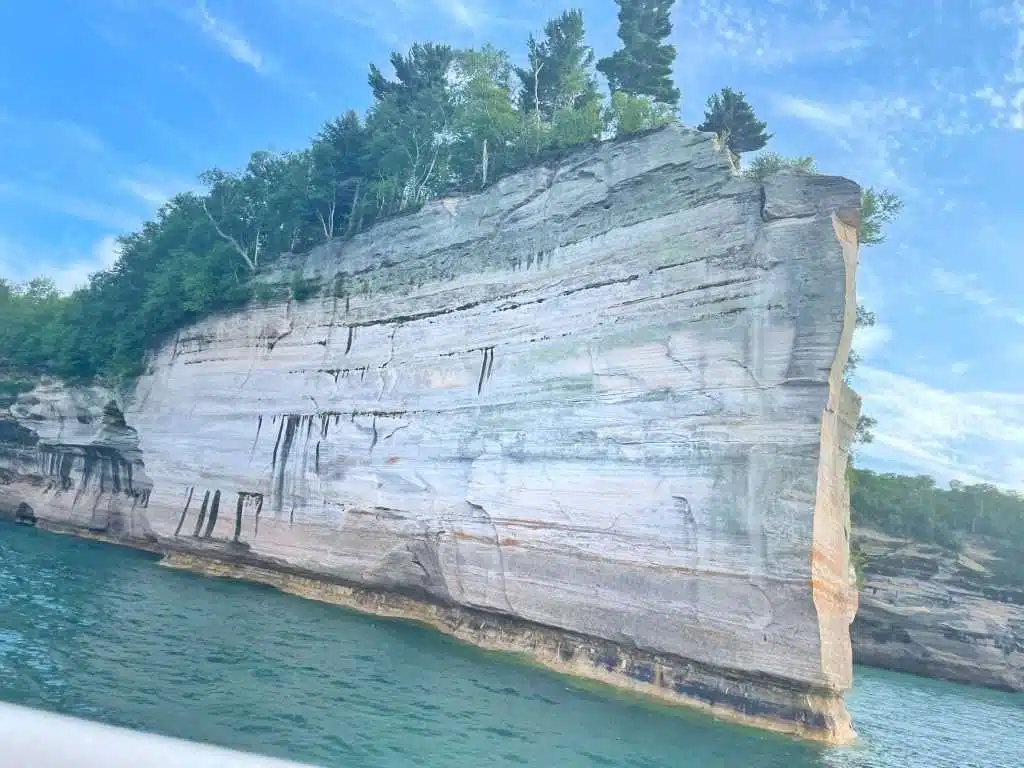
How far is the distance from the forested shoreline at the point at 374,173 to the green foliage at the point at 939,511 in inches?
272

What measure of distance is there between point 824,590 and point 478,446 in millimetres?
7503

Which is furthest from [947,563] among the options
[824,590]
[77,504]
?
[77,504]

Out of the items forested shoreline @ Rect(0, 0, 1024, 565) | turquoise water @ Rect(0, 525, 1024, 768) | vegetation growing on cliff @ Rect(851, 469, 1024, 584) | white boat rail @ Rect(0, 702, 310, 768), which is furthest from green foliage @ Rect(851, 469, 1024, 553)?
white boat rail @ Rect(0, 702, 310, 768)

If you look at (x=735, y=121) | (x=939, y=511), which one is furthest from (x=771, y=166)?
(x=939, y=511)

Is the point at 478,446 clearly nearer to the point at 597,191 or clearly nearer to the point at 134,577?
the point at 597,191

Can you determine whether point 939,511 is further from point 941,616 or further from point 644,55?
point 644,55

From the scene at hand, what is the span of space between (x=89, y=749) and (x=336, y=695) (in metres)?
9.13

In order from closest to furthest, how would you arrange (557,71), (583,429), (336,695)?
1. (336,695)
2. (583,429)
3. (557,71)

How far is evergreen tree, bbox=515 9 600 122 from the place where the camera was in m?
24.9

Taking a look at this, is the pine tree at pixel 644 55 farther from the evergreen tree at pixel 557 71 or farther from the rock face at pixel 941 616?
the rock face at pixel 941 616

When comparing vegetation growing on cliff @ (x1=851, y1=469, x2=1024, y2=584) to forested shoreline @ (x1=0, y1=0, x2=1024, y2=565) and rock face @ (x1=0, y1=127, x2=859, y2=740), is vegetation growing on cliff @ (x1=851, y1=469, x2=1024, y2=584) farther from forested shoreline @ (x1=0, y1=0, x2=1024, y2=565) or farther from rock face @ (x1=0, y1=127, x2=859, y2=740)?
rock face @ (x1=0, y1=127, x2=859, y2=740)

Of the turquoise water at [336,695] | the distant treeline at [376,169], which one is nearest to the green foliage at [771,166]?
the distant treeline at [376,169]

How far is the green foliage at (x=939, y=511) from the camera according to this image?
1204 inches

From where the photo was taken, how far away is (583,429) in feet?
47.4
